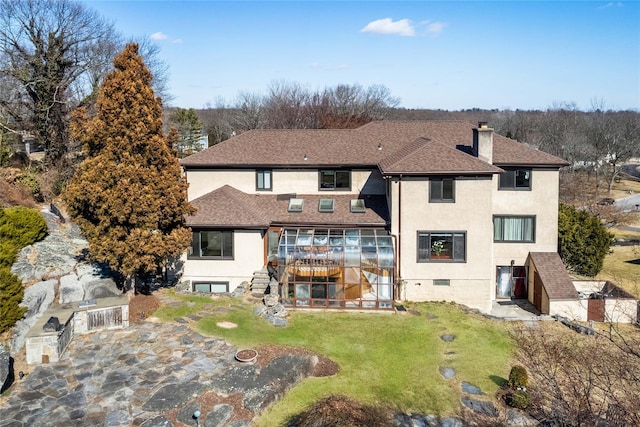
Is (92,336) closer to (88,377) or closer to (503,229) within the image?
(88,377)

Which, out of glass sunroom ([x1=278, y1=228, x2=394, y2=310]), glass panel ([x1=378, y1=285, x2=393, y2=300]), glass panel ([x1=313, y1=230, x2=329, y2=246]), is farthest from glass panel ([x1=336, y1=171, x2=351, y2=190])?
glass panel ([x1=378, y1=285, x2=393, y2=300])

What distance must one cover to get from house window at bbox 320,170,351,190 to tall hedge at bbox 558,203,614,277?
1583 cm

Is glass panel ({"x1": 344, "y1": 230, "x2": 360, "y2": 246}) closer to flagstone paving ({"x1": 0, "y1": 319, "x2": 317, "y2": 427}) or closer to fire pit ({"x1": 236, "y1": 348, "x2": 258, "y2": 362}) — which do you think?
flagstone paving ({"x1": 0, "y1": 319, "x2": 317, "y2": 427})

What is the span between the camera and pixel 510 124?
119 meters

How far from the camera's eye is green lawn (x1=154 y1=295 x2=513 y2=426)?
14.8 metres

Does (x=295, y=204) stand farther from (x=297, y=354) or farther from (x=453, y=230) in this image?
(x=297, y=354)

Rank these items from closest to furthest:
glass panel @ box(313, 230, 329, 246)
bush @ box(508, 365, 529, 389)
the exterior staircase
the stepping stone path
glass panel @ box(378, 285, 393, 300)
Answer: the stepping stone path → bush @ box(508, 365, 529, 389) → glass panel @ box(378, 285, 393, 300) → glass panel @ box(313, 230, 329, 246) → the exterior staircase

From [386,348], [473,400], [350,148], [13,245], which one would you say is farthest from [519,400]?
[13,245]

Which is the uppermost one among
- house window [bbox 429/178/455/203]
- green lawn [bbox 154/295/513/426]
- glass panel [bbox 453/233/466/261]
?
house window [bbox 429/178/455/203]

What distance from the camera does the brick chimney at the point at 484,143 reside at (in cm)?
2420

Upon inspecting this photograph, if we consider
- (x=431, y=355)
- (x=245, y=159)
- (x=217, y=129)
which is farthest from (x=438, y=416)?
(x=217, y=129)

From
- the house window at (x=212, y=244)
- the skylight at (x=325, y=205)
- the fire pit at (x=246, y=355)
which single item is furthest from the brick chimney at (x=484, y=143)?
the fire pit at (x=246, y=355)

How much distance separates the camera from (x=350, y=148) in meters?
28.1

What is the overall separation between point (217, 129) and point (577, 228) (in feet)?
231
